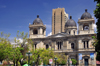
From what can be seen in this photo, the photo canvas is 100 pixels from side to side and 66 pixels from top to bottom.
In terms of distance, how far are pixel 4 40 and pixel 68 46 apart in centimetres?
2110

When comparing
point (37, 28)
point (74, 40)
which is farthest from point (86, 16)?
point (37, 28)

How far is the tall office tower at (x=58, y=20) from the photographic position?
82.2 m

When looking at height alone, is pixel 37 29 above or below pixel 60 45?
above

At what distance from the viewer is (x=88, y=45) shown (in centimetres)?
4919

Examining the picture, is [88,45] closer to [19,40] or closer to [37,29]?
[37,29]

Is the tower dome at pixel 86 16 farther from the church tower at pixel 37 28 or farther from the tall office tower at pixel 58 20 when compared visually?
the tall office tower at pixel 58 20

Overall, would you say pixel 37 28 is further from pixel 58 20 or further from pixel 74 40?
pixel 58 20

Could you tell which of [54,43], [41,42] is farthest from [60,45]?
[41,42]

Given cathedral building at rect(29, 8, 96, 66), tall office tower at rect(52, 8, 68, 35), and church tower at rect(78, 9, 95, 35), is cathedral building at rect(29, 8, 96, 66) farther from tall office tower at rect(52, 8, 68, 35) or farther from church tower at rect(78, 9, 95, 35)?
tall office tower at rect(52, 8, 68, 35)

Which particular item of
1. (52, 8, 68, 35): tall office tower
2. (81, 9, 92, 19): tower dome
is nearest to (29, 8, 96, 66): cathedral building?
(81, 9, 92, 19): tower dome

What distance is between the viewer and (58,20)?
83625 millimetres

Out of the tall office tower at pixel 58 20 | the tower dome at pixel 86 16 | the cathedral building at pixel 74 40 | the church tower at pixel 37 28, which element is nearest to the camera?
the cathedral building at pixel 74 40

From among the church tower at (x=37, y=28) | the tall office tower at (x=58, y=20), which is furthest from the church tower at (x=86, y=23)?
the tall office tower at (x=58, y=20)

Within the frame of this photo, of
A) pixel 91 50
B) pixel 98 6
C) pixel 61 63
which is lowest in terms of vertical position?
pixel 61 63
